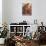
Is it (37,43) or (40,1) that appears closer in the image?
(37,43)

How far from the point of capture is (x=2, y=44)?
368 centimetres

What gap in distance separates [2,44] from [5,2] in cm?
294

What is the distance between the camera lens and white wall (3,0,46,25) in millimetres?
6258

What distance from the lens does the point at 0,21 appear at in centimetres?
598

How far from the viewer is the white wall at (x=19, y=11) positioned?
626 centimetres

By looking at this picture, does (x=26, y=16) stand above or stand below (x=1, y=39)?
above

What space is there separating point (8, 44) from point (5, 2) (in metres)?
3.02

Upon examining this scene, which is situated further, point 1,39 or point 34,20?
point 34,20

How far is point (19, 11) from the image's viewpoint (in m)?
6.29

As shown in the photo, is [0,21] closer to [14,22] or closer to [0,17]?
[0,17]

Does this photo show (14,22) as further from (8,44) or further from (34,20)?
(8,44)

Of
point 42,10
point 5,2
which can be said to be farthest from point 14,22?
point 42,10

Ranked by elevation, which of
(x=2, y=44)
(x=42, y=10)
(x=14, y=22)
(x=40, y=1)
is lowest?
(x=2, y=44)

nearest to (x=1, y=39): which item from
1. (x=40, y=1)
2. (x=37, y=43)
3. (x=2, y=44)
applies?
(x=2, y=44)
